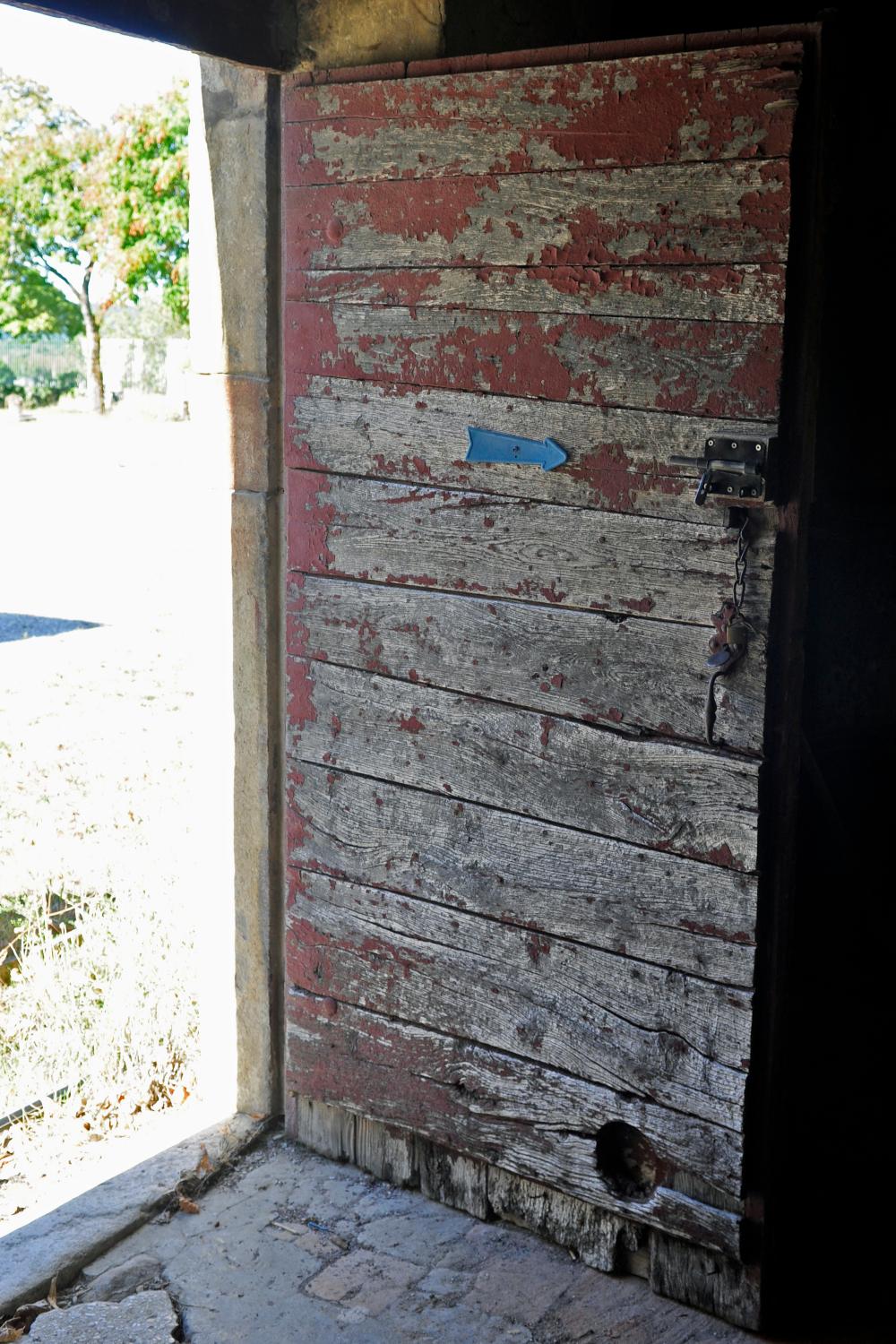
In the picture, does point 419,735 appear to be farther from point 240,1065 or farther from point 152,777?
point 152,777

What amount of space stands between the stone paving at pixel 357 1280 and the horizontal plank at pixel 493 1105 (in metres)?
0.18

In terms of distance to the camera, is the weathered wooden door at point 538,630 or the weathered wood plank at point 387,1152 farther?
the weathered wood plank at point 387,1152

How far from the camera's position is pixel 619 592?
2.63 m

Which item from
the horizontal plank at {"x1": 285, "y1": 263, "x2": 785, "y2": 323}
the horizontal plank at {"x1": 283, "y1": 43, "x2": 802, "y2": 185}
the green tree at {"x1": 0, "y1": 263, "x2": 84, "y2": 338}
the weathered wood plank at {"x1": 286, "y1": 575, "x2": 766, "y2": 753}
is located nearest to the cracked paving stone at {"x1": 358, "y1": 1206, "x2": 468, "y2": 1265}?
the weathered wood plank at {"x1": 286, "y1": 575, "x2": 766, "y2": 753}

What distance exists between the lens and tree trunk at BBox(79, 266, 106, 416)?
2833cm

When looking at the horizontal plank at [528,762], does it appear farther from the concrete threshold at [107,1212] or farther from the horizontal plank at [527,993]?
the concrete threshold at [107,1212]

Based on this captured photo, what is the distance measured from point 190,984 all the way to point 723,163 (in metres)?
3.06

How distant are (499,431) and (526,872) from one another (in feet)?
3.08

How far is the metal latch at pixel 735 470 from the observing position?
7.79ft

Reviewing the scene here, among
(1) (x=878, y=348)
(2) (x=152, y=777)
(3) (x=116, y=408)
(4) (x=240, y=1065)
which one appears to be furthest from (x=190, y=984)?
(3) (x=116, y=408)

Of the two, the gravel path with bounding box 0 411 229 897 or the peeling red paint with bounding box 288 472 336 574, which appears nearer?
the peeling red paint with bounding box 288 472 336 574

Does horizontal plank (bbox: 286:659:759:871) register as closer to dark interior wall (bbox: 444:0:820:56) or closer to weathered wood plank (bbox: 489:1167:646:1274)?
weathered wood plank (bbox: 489:1167:646:1274)

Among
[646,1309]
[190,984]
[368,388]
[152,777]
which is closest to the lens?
[646,1309]

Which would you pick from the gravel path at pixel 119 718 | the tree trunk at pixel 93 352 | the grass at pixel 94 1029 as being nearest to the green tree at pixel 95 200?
the tree trunk at pixel 93 352
